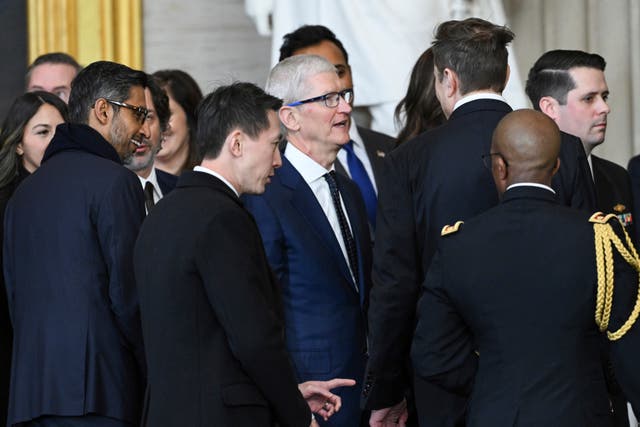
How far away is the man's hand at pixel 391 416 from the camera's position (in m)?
4.44

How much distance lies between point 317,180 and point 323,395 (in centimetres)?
85

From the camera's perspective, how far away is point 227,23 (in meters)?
7.60

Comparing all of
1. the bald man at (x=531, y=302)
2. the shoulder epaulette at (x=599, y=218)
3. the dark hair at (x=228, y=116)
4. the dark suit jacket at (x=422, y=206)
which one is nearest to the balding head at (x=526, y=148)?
the bald man at (x=531, y=302)

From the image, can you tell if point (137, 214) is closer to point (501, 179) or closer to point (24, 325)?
point (24, 325)

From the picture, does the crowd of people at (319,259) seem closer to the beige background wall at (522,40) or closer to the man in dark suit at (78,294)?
the man in dark suit at (78,294)

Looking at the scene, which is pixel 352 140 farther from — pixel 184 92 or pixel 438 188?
pixel 438 188

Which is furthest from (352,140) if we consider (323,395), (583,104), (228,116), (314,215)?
(228,116)

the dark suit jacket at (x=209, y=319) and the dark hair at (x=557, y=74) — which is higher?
the dark hair at (x=557, y=74)

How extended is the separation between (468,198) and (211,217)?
91 centimetres

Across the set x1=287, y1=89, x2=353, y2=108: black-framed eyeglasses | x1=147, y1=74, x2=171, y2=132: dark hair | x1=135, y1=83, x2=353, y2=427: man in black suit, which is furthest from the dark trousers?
x1=147, y1=74, x2=171, y2=132: dark hair

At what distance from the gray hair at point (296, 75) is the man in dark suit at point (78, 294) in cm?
75

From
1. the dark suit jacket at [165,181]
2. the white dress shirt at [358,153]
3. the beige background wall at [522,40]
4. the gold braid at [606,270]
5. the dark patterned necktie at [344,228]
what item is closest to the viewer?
the gold braid at [606,270]

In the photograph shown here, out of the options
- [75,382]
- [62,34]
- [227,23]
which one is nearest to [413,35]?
[227,23]

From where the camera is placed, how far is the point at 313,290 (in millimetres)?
4500
